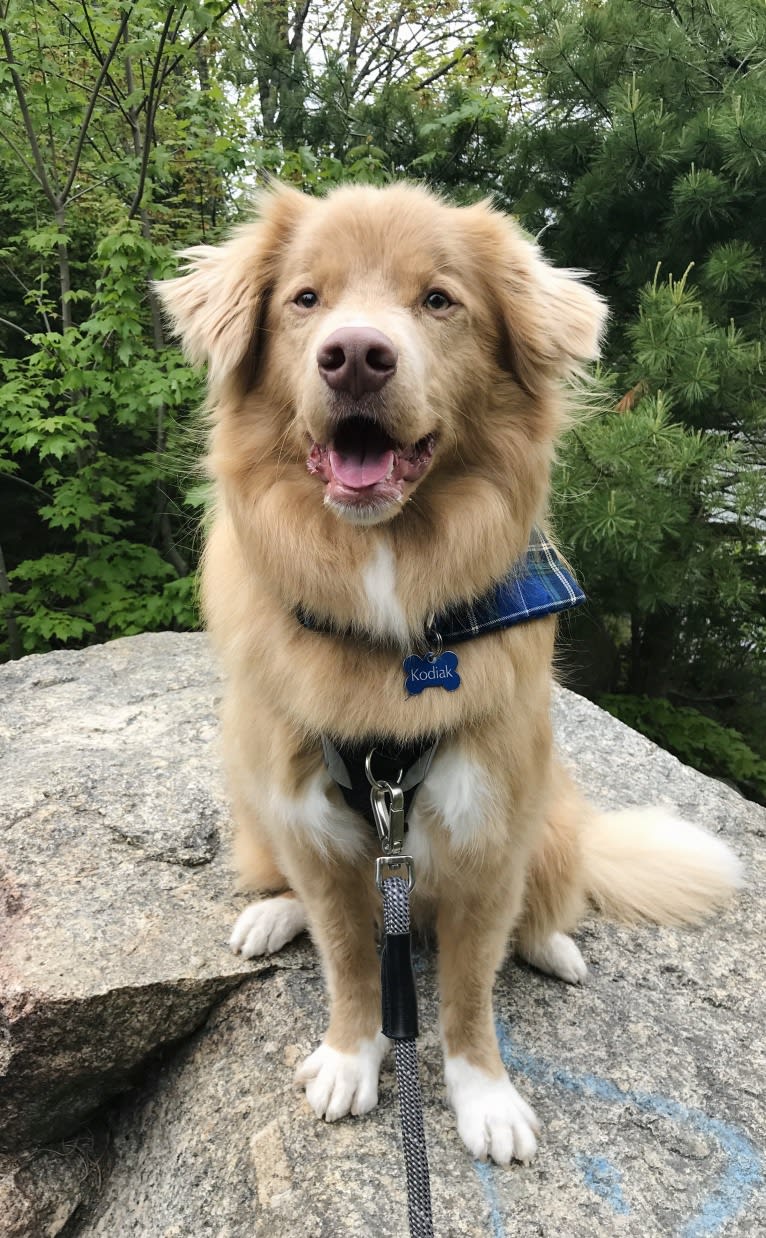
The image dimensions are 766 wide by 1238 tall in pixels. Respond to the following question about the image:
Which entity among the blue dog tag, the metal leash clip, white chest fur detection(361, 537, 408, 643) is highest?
white chest fur detection(361, 537, 408, 643)

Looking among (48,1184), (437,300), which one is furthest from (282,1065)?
(437,300)

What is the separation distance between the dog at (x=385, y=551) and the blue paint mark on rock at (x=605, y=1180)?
0.43ft

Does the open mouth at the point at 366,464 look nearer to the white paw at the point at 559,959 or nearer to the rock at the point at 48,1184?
the white paw at the point at 559,959

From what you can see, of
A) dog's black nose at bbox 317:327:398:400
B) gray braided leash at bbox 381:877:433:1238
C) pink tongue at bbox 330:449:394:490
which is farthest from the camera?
pink tongue at bbox 330:449:394:490

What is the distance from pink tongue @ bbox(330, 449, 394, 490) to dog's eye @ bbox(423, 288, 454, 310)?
437 millimetres

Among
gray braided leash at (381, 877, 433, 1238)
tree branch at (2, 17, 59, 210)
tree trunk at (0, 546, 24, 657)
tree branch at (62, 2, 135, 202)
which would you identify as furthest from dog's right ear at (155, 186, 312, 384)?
tree trunk at (0, 546, 24, 657)

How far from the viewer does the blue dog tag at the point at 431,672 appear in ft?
6.09

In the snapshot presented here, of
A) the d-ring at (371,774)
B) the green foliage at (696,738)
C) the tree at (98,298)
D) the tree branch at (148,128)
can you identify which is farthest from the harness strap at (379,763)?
the tree branch at (148,128)

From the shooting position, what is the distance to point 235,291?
2127 millimetres

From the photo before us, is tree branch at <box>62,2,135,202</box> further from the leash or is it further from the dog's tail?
the dog's tail

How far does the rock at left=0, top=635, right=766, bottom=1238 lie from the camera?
1910 mm

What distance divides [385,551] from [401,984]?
0.93 meters

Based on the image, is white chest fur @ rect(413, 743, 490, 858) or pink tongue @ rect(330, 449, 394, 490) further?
white chest fur @ rect(413, 743, 490, 858)

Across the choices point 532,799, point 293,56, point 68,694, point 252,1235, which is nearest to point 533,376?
point 532,799
